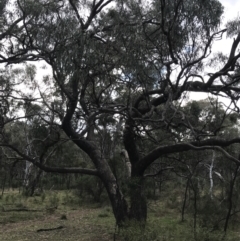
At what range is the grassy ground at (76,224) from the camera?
21.0ft

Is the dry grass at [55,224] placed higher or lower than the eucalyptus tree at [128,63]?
lower

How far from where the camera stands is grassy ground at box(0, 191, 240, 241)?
6414mm

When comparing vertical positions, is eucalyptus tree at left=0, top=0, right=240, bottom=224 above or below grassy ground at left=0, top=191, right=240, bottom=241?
above

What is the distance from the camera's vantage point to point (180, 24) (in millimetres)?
6660

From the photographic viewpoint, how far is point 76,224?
1040cm

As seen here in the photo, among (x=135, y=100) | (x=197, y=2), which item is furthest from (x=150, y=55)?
(x=135, y=100)

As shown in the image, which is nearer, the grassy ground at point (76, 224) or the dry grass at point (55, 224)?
the grassy ground at point (76, 224)

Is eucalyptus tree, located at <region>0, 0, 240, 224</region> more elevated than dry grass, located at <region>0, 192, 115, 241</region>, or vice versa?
eucalyptus tree, located at <region>0, 0, 240, 224</region>

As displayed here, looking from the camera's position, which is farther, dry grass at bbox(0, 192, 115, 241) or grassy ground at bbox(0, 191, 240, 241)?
dry grass at bbox(0, 192, 115, 241)

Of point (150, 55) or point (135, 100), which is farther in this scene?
point (135, 100)

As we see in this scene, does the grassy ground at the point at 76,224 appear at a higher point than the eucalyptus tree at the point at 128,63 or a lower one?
lower

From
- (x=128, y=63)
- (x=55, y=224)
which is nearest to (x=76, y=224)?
(x=55, y=224)

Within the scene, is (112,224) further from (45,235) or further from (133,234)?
(133,234)

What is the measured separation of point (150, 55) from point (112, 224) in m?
5.32
